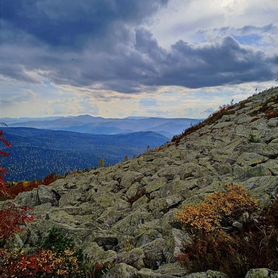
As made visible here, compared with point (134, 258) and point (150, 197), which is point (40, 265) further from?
point (150, 197)

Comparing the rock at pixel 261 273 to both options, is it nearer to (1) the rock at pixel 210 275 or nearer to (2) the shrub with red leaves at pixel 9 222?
(1) the rock at pixel 210 275

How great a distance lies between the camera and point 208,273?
702 centimetres

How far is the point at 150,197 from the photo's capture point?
1568cm

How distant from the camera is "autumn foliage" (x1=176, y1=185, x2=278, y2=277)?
7094 mm

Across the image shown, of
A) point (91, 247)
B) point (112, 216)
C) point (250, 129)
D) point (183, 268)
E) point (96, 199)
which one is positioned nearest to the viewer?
point (183, 268)

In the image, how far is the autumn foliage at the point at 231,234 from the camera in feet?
23.3

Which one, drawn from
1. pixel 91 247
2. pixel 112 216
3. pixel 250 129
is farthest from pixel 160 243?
pixel 250 129

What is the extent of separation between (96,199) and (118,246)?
5.70 metres

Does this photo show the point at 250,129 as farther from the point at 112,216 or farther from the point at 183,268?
the point at 183,268

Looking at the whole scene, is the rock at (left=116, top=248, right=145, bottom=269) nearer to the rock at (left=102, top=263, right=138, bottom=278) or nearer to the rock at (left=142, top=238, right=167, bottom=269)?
the rock at (left=142, top=238, right=167, bottom=269)

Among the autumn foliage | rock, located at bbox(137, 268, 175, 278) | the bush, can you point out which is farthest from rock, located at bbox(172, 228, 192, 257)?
the bush

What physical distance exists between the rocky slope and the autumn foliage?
39 centimetres

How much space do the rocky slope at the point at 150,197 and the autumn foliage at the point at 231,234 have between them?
1.29 feet

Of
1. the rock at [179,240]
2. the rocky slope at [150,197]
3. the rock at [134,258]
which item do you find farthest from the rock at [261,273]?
the rock at [134,258]
